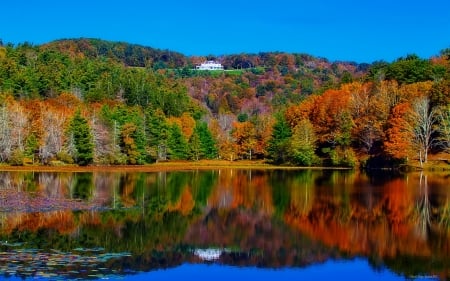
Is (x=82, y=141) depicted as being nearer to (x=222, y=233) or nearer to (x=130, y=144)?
(x=130, y=144)

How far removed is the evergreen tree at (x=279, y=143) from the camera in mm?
96625

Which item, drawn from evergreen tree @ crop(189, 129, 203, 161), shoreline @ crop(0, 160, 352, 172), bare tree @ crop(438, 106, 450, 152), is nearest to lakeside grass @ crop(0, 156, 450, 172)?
shoreline @ crop(0, 160, 352, 172)

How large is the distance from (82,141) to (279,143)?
98.8 feet

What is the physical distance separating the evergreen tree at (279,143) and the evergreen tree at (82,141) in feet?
93.6

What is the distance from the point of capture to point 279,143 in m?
97.1

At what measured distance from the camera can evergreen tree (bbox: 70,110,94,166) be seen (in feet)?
272

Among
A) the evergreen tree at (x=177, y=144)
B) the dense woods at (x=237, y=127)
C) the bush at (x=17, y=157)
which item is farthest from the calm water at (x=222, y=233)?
the evergreen tree at (x=177, y=144)

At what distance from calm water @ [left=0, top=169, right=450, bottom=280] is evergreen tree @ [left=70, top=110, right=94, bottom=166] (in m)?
33.7

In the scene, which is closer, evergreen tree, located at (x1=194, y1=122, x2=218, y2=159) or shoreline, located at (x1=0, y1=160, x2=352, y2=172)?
shoreline, located at (x1=0, y1=160, x2=352, y2=172)

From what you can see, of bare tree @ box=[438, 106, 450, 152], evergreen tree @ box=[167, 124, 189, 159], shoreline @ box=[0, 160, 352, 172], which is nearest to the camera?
shoreline @ box=[0, 160, 352, 172]

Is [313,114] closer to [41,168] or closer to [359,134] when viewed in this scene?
[359,134]

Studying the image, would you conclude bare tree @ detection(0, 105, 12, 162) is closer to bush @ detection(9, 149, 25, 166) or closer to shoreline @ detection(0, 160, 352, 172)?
bush @ detection(9, 149, 25, 166)

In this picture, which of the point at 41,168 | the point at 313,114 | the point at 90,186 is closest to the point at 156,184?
the point at 90,186

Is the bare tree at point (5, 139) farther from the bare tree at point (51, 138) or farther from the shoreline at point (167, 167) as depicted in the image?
the bare tree at point (51, 138)
